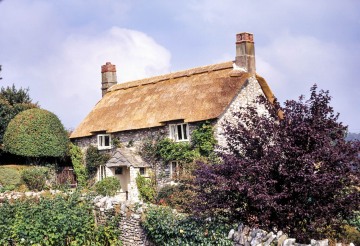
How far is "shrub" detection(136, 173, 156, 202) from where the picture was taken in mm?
28688

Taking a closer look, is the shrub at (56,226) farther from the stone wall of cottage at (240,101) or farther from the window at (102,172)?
the window at (102,172)

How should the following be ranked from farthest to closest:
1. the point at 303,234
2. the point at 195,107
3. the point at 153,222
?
the point at 195,107 < the point at 153,222 < the point at 303,234

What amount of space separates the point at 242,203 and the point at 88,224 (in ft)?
15.5

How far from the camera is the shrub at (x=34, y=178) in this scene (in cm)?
2978

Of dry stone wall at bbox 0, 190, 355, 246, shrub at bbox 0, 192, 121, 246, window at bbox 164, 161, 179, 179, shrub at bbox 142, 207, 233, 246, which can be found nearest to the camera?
dry stone wall at bbox 0, 190, 355, 246

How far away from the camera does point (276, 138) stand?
12914mm

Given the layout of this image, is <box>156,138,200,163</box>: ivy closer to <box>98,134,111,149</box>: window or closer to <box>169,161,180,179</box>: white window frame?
<box>169,161,180,179</box>: white window frame

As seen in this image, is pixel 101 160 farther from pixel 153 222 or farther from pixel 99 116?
pixel 153 222

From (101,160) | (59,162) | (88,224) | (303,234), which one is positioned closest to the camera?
(303,234)

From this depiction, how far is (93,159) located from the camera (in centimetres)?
3228

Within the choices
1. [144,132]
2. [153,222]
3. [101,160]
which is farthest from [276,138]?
[101,160]

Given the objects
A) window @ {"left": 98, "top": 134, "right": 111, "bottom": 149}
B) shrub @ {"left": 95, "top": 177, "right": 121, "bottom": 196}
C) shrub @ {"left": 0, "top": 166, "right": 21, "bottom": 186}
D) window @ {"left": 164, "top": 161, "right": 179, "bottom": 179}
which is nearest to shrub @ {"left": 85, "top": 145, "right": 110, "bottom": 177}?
window @ {"left": 98, "top": 134, "right": 111, "bottom": 149}

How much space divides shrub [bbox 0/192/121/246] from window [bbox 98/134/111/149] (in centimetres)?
1584

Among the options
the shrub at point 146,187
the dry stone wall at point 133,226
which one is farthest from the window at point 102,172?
the dry stone wall at point 133,226
